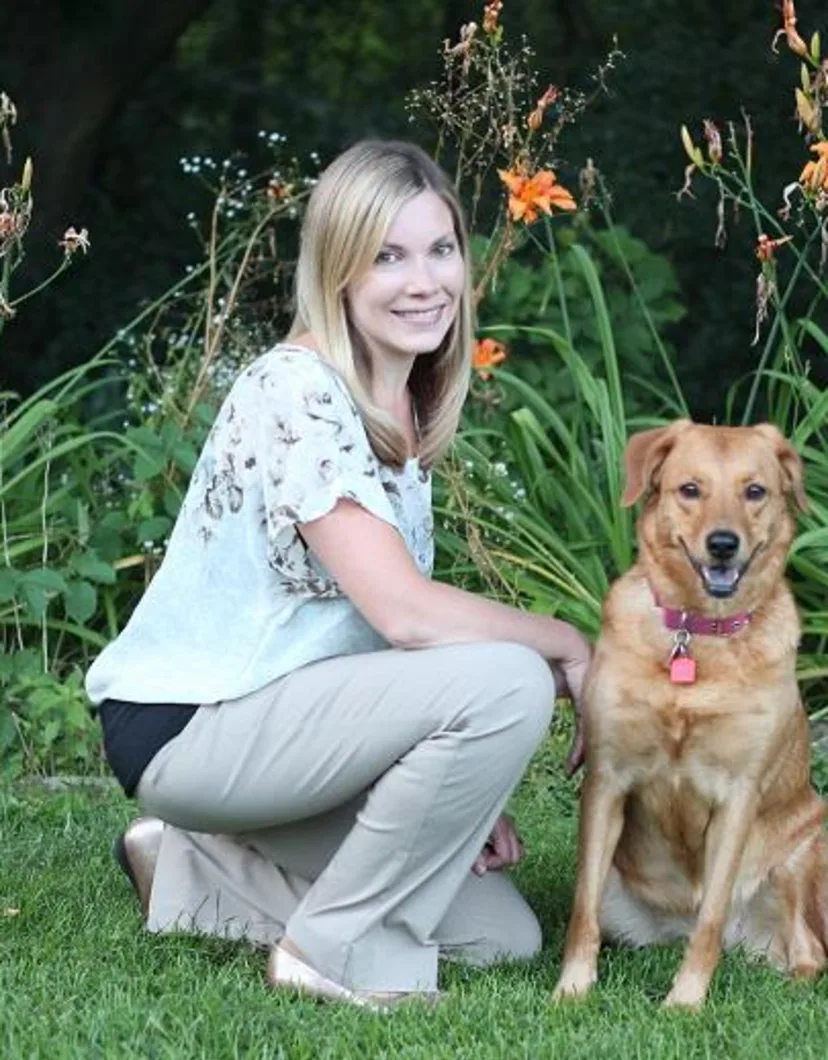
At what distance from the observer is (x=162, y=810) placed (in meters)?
4.50

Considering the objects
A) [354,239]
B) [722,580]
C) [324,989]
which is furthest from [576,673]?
[354,239]

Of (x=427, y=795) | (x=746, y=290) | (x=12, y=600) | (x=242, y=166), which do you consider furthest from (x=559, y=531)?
(x=242, y=166)

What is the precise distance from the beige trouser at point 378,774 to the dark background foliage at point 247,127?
4290 mm

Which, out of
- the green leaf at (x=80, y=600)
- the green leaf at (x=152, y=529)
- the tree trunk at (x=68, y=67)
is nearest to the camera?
the green leaf at (x=80, y=600)

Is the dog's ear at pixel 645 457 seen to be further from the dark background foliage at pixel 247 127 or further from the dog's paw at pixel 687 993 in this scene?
the dark background foliage at pixel 247 127

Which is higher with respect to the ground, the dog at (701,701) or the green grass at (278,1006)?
the dog at (701,701)

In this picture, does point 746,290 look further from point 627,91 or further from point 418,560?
point 418,560

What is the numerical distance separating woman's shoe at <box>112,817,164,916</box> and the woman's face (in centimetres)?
112

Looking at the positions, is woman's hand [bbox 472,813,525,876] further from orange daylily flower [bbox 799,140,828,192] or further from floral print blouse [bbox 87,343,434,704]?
orange daylily flower [bbox 799,140,828,192]

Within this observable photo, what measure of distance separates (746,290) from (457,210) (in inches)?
174

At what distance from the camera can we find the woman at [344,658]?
425cm

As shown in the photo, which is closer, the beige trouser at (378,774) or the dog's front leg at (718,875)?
the beige trouser at (378,774)

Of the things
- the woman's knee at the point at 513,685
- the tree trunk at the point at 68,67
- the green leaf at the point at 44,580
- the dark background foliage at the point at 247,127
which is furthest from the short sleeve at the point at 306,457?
the tree trunk at the point at 68,67

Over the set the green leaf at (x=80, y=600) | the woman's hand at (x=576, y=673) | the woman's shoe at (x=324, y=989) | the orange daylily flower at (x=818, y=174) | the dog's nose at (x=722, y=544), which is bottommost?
the woman's shoe at (x=324, y=989)
